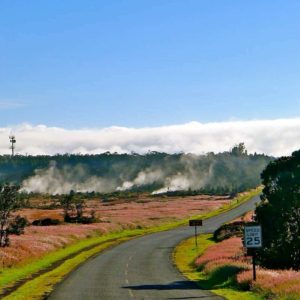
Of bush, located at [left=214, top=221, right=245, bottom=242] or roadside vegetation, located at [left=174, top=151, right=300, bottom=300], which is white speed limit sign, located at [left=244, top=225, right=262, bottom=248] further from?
bush, located at [left=214, top=221, right=245, bottom=242]

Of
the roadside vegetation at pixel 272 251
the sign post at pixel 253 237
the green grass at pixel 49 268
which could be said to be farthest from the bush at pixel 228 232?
the sign post at pixel 253 237

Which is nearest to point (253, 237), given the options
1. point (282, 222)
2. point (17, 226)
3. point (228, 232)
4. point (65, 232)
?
point (282, 222)

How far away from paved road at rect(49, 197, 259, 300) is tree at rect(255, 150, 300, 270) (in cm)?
707

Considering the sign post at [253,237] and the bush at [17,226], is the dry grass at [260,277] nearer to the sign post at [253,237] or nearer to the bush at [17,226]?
the sign post at [253,237]

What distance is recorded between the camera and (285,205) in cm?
4569

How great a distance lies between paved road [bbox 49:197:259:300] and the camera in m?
37.1

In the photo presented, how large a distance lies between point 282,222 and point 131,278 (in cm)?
1247

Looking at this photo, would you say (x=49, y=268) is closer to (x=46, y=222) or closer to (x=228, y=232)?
(x=228, y=232)

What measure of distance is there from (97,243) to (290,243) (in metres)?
45.3

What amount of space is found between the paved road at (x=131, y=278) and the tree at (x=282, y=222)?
7069 millimetres

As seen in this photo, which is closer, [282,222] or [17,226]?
[282,222]

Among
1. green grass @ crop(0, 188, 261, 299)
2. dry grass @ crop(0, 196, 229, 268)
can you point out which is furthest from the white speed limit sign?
dry grass @ crop(0, 196, 229, 268)

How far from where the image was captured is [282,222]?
4534 centimetres

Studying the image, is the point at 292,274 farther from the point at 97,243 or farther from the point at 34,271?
the point at 97,243
